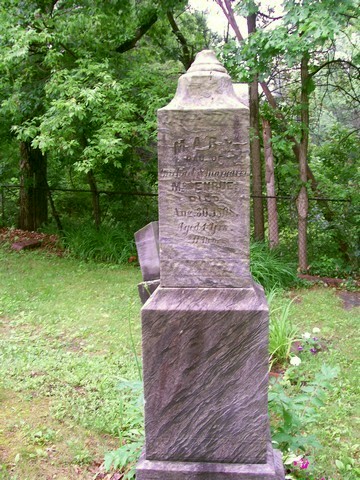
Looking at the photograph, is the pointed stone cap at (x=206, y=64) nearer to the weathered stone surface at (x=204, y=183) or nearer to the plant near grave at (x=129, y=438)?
the weathered stone surface at (x=204, y=183)

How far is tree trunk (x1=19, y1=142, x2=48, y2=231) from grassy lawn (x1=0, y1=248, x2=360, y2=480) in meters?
3.77

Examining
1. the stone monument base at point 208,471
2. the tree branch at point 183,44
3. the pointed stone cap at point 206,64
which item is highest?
the tree branch at point 183,44

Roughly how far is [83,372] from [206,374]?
1966 mm

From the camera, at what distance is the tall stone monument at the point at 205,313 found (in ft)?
8.22

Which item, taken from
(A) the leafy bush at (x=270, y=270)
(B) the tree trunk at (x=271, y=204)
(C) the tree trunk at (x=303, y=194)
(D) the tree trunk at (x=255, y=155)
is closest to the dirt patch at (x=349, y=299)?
(A) the leafy bush at (x=270, y=270)

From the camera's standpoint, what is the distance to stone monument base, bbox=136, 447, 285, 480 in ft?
8.29

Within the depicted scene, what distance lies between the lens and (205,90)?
2549mm

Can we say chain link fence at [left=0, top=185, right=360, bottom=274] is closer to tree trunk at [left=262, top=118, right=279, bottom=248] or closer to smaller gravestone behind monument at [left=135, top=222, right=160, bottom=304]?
tree trunk at [left=262, top=118, right=279, bottom=248]

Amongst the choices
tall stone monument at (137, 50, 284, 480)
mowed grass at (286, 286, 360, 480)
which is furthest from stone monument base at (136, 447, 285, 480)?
mowed grass at (286, 286, 360, 480)

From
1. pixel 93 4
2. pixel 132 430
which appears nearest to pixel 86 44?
pixel 93 4

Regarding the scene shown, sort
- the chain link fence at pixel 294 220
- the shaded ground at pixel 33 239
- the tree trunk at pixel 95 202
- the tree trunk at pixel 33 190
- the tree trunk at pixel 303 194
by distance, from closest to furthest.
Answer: the tree trunk at pixel 303 194 < the chain link fence at pixel 294 220 < the shaded ground at pixel 33 239 < the tree trunk at pixel 95 202 < the tree trunk at pixel 33 190

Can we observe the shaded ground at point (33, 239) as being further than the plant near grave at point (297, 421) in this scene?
Yes

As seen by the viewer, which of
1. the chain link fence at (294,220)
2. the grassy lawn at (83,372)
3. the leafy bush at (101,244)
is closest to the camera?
the grassy lawn at (83,372)

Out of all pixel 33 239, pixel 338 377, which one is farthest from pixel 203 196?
pixel 33 239
